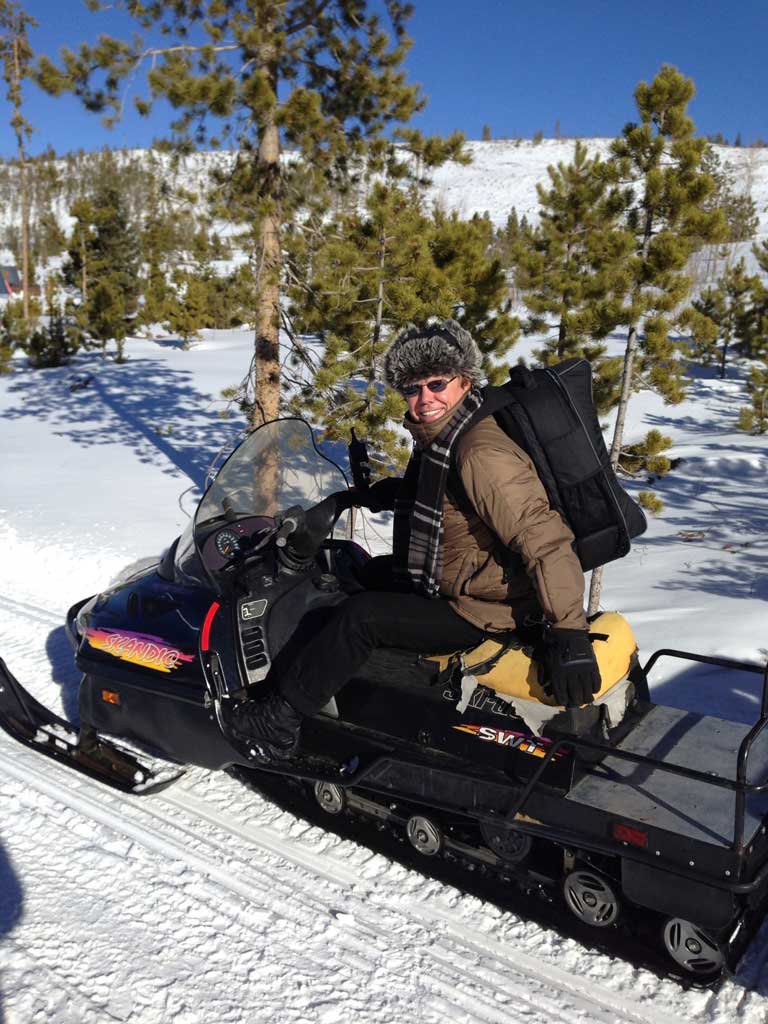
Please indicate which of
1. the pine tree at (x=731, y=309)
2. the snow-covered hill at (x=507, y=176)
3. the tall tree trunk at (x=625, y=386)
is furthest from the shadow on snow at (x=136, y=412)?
the snow-covered hill at (x=507, y=176)

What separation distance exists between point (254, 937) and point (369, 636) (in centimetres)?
116

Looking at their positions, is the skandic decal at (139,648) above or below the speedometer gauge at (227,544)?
below

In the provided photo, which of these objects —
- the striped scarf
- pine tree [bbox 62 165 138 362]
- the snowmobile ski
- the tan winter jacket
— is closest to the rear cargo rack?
the tan winter jacket

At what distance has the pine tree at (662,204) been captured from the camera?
734cm

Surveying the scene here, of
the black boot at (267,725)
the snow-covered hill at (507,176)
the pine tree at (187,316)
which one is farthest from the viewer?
the snow-covered hill at (507,176)

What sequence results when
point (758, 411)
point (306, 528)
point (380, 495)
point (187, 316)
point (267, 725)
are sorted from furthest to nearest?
point (187, 316), point (758, 411), point (380, 495), point (306, 528), point (267, 725)

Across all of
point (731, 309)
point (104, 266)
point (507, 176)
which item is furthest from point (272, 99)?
point (507, 176)

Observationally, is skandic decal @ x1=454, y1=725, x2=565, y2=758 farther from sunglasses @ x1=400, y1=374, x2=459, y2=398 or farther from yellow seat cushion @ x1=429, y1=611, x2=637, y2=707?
sunglasses @ x1=400, y1=374, x2=459, y2=398

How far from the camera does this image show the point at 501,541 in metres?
2.86

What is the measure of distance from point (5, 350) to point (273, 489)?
19643 millimetres

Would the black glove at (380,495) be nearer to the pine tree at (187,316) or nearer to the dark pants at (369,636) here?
the dark pants at (369,636)

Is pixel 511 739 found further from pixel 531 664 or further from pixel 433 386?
pixel 433 386

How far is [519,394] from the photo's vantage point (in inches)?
114

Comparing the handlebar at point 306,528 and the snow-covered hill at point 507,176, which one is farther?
the snow-covered hill at point 507,176
